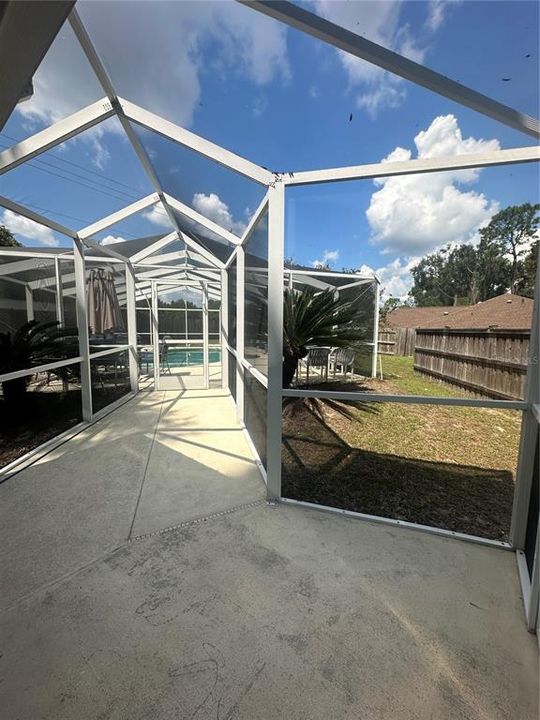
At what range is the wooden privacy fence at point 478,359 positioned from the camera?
209 centimetres

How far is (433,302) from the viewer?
2.58 meters

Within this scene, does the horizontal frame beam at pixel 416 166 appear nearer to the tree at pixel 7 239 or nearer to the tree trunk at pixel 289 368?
the tree trunk at pixel 289 368

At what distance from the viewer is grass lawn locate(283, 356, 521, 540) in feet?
8.13

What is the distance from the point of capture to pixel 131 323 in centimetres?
570

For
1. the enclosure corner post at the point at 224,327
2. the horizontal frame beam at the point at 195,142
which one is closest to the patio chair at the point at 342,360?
the horizontal frame beam at the point at 195,142

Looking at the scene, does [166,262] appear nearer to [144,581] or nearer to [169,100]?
[169,100]

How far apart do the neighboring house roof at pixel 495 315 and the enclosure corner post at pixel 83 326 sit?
12.9ft

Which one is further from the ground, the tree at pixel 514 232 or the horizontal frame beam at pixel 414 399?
the tree at pixel 514 232

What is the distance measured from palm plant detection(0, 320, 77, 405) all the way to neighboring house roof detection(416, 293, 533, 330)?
3991 millimetres

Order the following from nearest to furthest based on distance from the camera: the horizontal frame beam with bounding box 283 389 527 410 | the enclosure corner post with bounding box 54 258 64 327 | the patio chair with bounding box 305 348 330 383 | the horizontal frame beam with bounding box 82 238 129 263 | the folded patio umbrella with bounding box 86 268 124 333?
the horizontal frame beam with bounding box 283 389 527 410 → the patio chair with bounding box 305 348 330 383 → the enclosure corner post with bounding box 54 258 64 327 → the horizontal frame beam with bounding box 82 238 129 263 → the folded patio umbrella with bounding box 86 268 124 333

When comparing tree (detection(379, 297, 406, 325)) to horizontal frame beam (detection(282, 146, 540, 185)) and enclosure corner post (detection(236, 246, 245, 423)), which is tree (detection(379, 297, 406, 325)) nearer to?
horizontal frame beam (detection(282, 146, 540, 185))

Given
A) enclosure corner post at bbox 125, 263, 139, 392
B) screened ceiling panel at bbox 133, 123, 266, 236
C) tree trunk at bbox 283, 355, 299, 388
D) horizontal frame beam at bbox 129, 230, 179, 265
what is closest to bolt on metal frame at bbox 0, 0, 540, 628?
screened ceiling panel at bbox 133, 123, 266, 236

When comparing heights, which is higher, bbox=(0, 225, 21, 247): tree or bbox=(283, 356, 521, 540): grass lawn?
bbox=(0, 225, 21, 247): tree

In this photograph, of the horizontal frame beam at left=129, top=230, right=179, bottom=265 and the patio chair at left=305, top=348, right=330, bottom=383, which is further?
the horizontal frame beam at left=129, top=230, right=179, bottom=265
